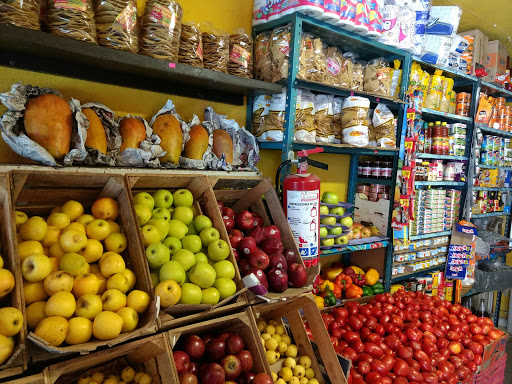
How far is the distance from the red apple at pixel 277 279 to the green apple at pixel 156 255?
0.51 m

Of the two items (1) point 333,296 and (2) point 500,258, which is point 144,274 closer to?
(1) point 333,296

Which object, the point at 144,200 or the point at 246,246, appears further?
the point at 246,246

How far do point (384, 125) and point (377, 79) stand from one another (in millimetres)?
370

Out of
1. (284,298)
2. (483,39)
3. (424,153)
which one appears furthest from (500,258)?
(284,298)

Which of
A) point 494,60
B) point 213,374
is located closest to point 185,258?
point 213,374

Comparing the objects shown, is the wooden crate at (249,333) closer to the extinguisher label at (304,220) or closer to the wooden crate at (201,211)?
the wooden crate at (201,211)

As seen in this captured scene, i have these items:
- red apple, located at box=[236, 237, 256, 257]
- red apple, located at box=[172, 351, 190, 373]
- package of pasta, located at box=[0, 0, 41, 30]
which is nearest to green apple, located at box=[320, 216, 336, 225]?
red apple, located at box=[236, 237, 256, 257]

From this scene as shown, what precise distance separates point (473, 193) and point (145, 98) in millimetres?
3662

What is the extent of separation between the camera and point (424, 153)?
3.31 metres

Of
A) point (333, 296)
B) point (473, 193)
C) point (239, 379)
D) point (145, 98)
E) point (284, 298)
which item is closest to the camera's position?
point (239, 379)

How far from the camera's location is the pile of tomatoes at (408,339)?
2086 millimetres

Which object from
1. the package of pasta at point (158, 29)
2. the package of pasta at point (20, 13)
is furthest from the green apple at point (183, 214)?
the package of pasta at point (20, 13)

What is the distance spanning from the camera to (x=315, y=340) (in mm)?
1849

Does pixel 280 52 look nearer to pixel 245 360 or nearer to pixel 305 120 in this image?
pixel 305 120
